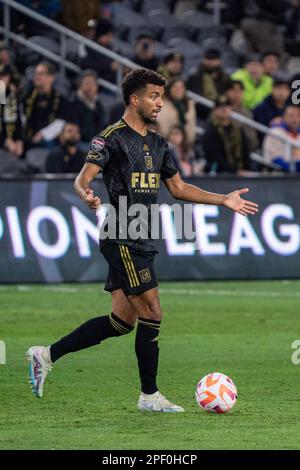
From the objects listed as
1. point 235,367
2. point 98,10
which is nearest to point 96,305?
point 235,367

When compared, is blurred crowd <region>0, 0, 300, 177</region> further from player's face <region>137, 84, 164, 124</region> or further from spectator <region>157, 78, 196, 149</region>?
player's face <region>137, 84, 164, 124</region>

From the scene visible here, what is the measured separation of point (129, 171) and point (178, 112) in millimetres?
11025

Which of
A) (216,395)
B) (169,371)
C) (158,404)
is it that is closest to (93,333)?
(158,404)

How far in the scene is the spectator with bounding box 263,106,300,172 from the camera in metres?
20.3

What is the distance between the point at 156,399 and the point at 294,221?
8982 mm

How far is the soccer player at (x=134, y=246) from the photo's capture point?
900 centimetres

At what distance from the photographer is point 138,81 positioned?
9156 millimetres

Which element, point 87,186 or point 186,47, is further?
point 186,47

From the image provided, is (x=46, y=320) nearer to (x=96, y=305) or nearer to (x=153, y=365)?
(x=96, y=305)

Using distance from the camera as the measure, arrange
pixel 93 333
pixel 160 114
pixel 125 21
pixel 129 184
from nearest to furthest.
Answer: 1. pixel 129 184
2. pixel 93 333
3. pixel 160 114
4. pixel 125 21

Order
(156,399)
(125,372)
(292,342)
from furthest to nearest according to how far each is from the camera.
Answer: (292,342) → (125,372) → (156,399)

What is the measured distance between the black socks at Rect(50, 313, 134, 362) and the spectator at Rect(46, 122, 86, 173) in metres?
9.04

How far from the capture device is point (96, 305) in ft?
49.8

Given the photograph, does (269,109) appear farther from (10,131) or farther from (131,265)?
(131,265)
